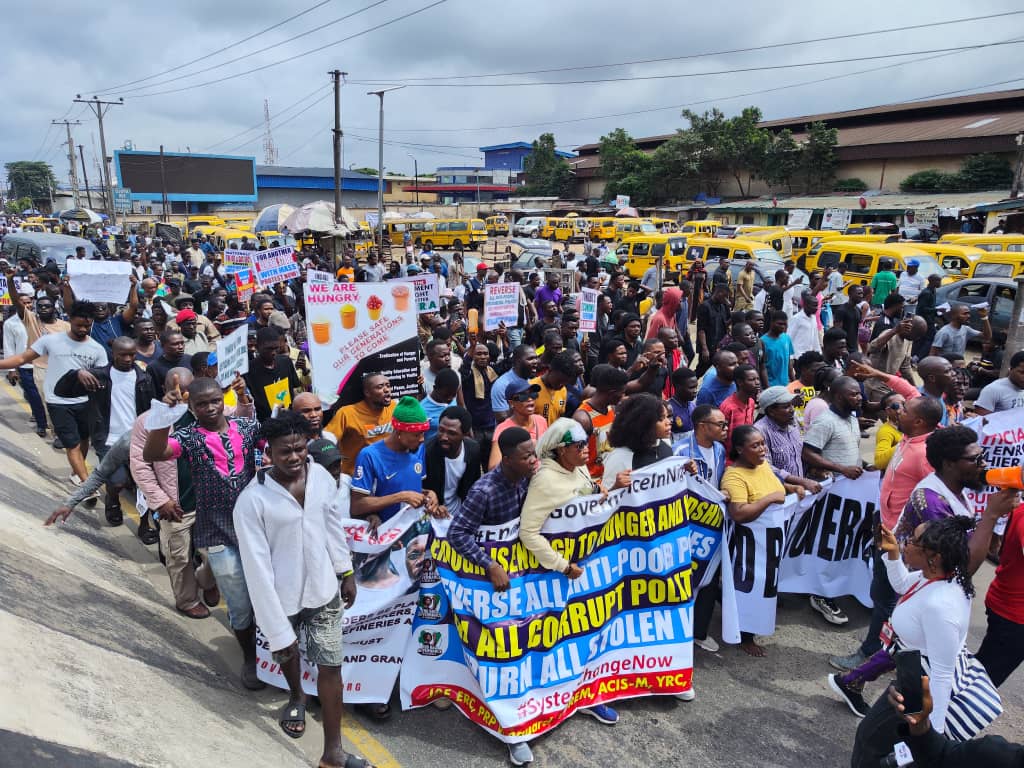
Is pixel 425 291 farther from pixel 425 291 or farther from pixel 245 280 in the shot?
pixel 245 280

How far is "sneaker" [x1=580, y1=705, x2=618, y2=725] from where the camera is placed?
12.7 ft

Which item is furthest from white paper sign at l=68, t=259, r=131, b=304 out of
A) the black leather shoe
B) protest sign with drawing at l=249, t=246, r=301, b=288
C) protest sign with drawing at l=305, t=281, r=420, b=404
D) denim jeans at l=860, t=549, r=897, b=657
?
denim jeans at l=860, t=549, r=897, b=657

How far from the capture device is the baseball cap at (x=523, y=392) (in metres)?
4.85

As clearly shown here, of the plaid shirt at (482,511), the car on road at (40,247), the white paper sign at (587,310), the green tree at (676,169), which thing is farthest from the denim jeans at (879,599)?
the green tree at (676,169)

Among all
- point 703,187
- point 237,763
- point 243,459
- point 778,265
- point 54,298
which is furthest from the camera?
point 703,187

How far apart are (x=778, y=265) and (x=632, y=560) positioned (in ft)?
56.4

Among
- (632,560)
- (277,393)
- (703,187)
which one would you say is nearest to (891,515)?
(632,560)

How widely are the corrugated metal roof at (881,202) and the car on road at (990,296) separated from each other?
26317 mm

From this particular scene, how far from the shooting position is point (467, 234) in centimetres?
4191

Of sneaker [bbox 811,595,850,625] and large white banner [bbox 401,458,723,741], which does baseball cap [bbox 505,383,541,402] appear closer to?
large white banner [bbox 401,458,723,741]

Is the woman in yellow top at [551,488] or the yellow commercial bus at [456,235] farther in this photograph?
the yellow commercial bus at [456,235]

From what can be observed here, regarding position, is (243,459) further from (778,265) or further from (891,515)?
(778,265)

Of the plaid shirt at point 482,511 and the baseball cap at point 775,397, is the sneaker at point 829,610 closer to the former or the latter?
the baseball cap at point 775,397

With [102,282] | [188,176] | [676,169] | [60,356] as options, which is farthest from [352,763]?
[188,176]
